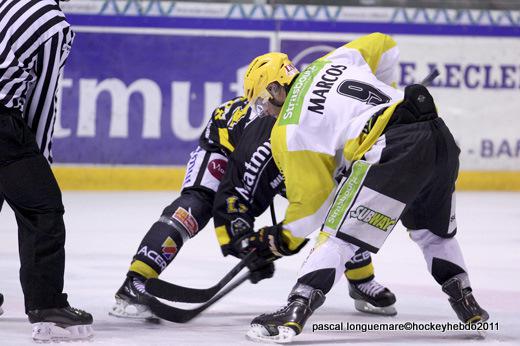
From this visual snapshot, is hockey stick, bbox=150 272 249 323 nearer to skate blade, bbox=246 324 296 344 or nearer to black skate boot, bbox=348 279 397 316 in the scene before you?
skate blade, bbox=246 324 296 344

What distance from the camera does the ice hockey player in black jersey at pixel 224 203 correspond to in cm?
397

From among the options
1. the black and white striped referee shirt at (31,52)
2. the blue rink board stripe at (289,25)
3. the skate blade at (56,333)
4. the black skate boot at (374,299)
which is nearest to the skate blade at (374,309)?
the black skate boot at (374,299)

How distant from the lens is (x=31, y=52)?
3391 millimetres

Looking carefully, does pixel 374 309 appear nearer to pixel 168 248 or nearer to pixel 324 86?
pixel 168 248

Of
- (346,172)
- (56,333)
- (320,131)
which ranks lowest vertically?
(56,333)

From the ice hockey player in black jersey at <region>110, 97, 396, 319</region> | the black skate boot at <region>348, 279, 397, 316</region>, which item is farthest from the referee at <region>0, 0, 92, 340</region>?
the black skate boot at <region>348, 279, 397, 316</region>

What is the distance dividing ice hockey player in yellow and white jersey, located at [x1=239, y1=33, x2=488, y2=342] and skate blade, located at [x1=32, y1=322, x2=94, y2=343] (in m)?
0.51

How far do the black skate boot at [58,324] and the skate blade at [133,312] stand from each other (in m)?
0.41

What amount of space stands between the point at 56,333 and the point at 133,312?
1.57 feet

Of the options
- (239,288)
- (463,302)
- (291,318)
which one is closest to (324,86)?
(291,318)

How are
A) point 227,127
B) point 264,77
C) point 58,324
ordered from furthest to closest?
point 227,127 < point 264,77 < point 58,324

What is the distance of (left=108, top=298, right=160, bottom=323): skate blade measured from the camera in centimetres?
397

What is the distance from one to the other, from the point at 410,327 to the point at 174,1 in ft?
14.5

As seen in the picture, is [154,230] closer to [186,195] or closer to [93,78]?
[186,195]
